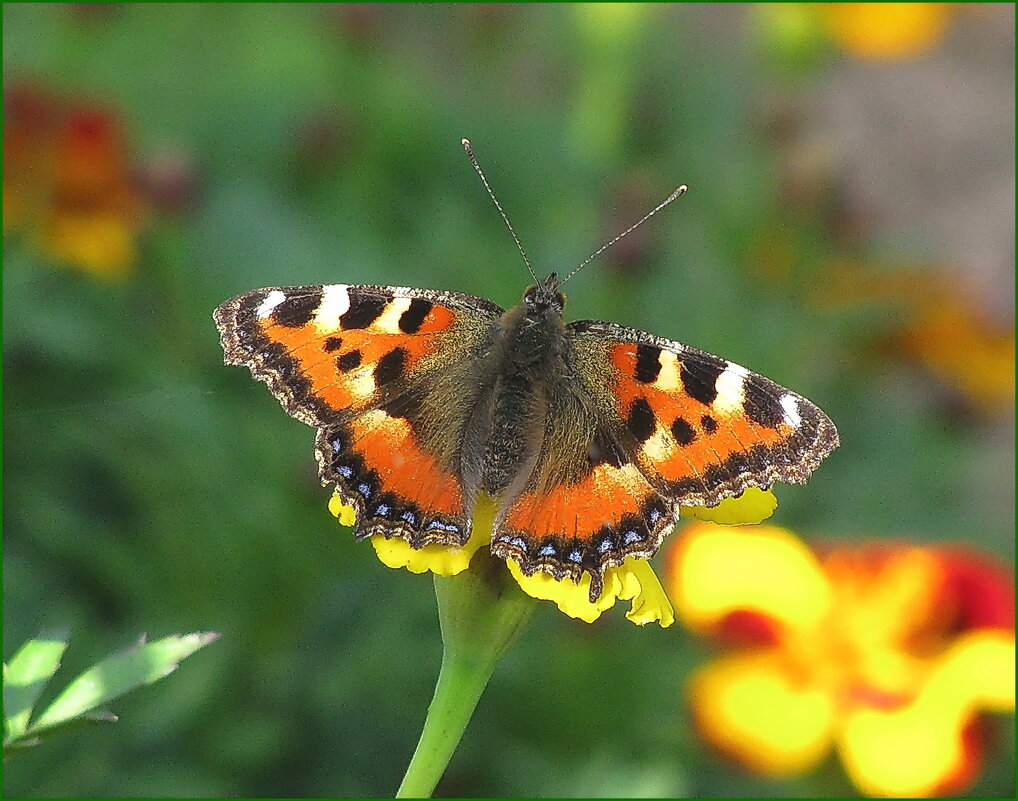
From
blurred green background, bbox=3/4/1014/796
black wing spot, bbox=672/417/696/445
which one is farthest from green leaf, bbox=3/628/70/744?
blurred green background, bbox=3/4/1014/796

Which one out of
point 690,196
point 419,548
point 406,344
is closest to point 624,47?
point 690,196

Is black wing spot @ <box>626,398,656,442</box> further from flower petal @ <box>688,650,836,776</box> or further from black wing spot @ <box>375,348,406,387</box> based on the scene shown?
flower petal @ <box>688,650,836,776</box>

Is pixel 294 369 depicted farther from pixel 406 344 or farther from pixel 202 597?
pixel 202 597

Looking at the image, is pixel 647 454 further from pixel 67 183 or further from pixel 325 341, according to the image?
pixel 67 183

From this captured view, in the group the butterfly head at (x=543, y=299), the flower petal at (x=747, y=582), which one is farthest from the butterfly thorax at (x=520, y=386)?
the flower petal at (x=747, y=582)

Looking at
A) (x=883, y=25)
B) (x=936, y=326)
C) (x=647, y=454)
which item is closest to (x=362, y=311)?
(x=647, y=454)
